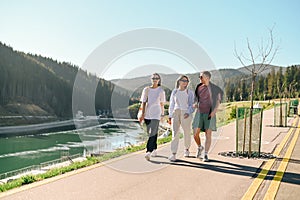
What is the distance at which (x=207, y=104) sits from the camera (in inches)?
283

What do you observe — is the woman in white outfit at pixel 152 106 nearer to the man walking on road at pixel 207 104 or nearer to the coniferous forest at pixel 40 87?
the man walking on road at pixel 207 104

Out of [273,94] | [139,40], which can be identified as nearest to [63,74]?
[273,94]

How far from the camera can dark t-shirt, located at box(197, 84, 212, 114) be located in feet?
23.6

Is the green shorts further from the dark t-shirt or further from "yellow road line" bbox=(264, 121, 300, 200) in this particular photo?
"yellow road line" bbox=(264, 121, 300, 200)

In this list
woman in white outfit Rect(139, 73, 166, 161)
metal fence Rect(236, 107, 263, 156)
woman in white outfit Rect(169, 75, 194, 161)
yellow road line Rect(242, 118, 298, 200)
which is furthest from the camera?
metal fence Rect(236, 107, 263, 156)

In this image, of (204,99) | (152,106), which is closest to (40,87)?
(152,106)

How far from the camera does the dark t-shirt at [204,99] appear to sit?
7.20 metres

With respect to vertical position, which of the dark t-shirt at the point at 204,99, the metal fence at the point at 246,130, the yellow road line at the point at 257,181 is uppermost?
the dark t-shirt at the point at 204,99

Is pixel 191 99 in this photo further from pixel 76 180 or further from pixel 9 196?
pixel 9 196

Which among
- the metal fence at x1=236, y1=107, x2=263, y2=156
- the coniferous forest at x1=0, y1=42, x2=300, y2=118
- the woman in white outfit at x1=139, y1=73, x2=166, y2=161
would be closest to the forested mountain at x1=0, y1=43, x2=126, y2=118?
the coniferous forest at x1=0, y1=42, x2=300, y2=118

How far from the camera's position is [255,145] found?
337 inches

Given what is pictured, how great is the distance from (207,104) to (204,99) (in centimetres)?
14

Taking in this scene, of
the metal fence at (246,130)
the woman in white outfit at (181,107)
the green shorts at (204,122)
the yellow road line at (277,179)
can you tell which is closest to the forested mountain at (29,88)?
the metal fence at (246,130)

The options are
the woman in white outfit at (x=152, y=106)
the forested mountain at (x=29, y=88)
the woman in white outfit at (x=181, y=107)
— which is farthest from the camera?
the forested mountain at (x=29, y=88)
